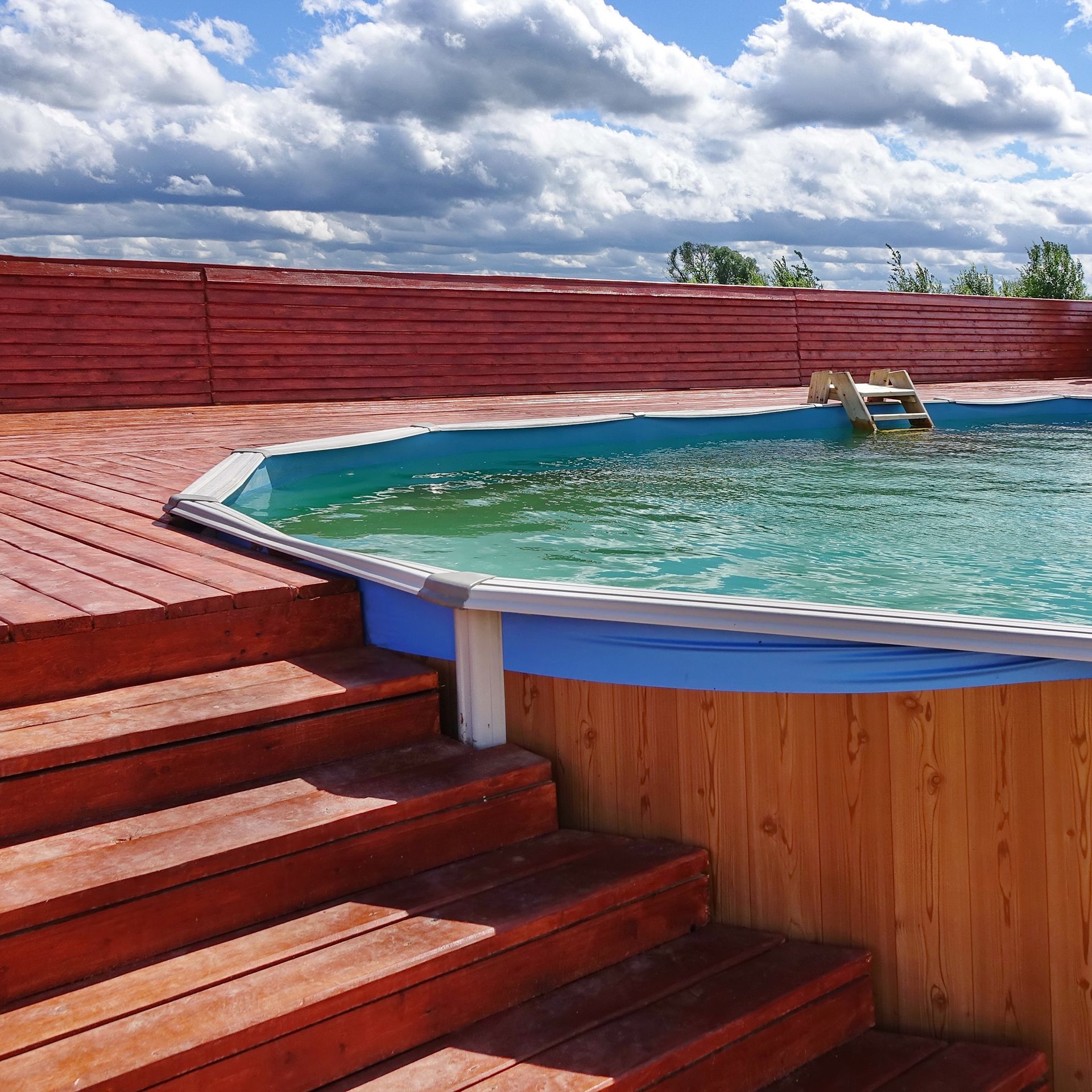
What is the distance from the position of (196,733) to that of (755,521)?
2550mm

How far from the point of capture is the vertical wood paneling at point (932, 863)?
1.75 m

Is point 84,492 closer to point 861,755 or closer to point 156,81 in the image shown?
point 861,755

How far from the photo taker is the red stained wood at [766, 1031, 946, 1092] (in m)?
1.70

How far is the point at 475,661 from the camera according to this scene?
6.73ft

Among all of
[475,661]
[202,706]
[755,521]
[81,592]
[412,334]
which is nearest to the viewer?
[202,706]

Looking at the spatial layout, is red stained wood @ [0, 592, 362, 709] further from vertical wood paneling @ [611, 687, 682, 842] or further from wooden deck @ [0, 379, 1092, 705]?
vertical wood paneling @ [611, 687, 682, 842]

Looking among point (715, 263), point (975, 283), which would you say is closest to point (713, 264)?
point (715, 263)

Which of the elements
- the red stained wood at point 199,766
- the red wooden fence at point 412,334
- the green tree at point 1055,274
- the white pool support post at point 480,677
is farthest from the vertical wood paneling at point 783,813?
the green tree at point 1055,274

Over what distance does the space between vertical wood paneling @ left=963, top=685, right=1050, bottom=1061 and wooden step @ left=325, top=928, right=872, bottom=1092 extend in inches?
8.8

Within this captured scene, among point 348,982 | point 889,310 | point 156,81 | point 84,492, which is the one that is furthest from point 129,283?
point 156,81

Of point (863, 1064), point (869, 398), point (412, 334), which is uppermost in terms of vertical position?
point (412, 334)

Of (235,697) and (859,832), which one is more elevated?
(235,697)

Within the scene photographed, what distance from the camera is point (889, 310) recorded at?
1188cm

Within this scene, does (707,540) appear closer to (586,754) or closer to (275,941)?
(586,754)
